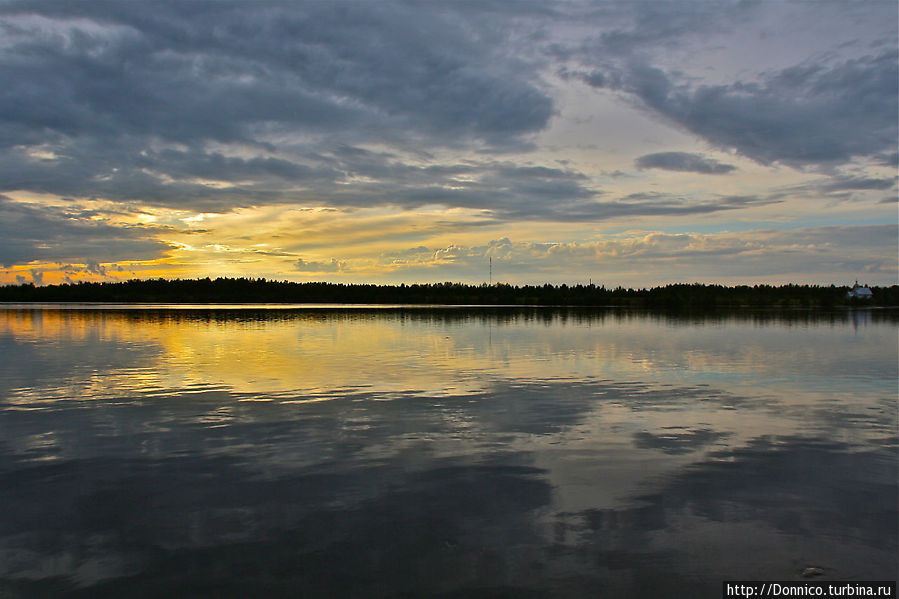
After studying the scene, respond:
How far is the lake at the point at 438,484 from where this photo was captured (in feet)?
25.2

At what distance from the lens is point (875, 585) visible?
7520 millimetres

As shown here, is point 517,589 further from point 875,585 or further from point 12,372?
point 12,372

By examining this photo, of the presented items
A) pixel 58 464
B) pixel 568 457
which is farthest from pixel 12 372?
pixel 568 457

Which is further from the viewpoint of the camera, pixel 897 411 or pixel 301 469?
A: pixel 897 411

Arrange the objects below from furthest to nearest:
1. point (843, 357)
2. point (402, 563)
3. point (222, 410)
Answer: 1. point (843, 357)
2. point (222, 410)
3. point (402, 563)

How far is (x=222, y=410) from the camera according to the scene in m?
17.2

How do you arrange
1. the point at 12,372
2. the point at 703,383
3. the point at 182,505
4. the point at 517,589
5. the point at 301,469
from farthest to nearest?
1. the point at 12,372
2. the point at 703,383
3. the point at 301,469
4. the point at 182,505
5. the point at 517,589

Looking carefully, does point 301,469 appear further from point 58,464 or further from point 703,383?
point 703,383

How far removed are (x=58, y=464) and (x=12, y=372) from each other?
16299 mm

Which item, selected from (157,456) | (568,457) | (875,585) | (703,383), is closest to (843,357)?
(703,383)

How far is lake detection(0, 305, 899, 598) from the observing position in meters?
7.68

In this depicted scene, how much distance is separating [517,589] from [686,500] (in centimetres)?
418

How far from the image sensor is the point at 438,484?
10.8 meters


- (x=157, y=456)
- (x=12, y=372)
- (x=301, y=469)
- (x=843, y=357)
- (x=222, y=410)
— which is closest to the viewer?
(x=301, y=469)
